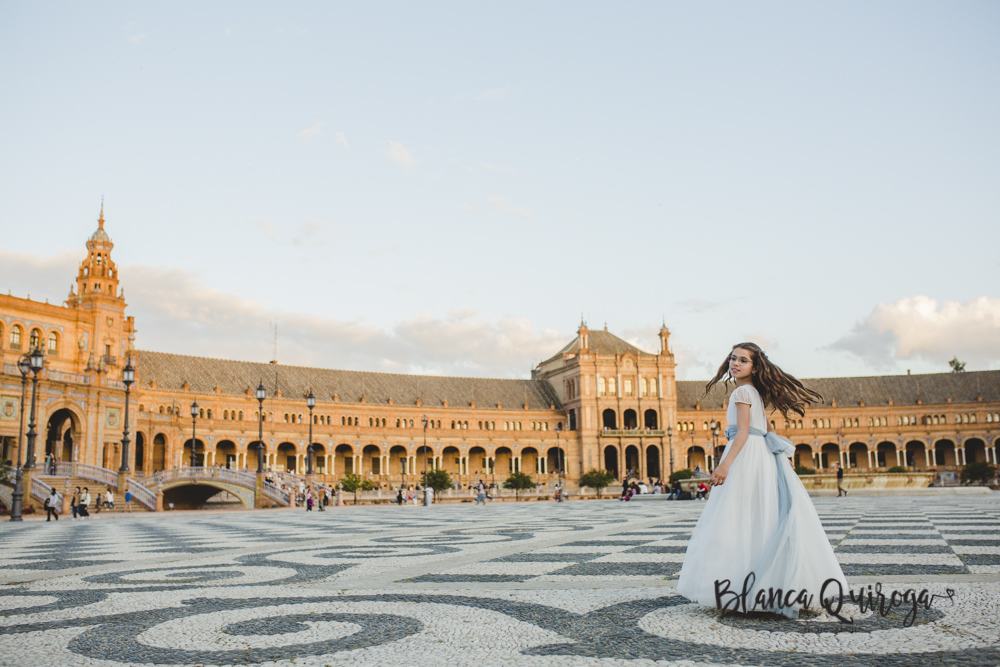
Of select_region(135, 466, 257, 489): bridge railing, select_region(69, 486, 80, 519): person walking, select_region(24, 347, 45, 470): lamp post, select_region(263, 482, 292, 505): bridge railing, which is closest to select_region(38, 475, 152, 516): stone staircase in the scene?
select_region(69, 486, 80, 519): person walking

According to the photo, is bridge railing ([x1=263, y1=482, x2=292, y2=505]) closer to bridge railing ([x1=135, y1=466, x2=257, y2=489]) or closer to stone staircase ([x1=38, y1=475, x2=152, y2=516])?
bridge railing ([x1=135, y1=466, x2=257, y2=489])

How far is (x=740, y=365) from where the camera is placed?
214 inches

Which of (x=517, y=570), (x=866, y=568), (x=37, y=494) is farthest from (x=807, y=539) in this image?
(x=37, y=494)

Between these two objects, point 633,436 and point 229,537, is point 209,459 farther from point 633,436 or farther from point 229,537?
point 229,537

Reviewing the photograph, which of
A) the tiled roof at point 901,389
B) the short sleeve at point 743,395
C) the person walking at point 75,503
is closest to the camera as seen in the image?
the short sleeve at point 743,395

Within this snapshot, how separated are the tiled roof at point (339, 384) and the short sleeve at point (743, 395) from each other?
67202 mm

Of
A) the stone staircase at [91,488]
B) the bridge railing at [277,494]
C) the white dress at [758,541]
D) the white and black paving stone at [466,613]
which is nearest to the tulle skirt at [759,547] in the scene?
the white dress at [758,541]

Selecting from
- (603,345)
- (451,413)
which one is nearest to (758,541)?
(451,413)

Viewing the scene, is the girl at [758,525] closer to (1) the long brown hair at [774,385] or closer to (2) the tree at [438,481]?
(1) the long brown hair at [774,385]

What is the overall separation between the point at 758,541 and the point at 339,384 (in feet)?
268

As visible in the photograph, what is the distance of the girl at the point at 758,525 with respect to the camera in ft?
15.5

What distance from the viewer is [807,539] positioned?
4.77 m

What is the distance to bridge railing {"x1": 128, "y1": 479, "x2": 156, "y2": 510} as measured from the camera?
3878 centimetres

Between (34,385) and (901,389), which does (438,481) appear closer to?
(34,385)
